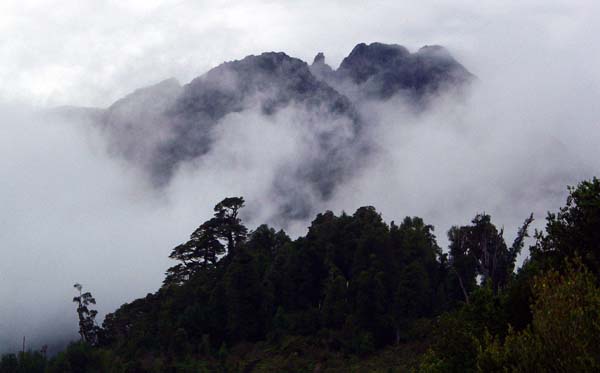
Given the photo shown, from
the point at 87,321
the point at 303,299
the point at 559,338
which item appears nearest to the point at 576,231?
the point at 559,338

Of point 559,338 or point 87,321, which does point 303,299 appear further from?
point 559,338

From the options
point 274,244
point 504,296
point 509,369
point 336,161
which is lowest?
point 509,369

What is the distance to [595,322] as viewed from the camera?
17469 millimetres

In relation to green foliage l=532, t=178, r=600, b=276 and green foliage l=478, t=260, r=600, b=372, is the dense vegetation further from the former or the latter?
green foliage l=478, t=260, r=600, b=372

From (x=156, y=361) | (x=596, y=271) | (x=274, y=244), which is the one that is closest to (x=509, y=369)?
(x=596, y=271)

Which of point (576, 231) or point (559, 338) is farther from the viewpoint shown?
point (576, 231)

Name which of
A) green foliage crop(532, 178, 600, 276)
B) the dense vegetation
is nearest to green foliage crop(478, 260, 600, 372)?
green foliage crop(532, 178, 600, 276)

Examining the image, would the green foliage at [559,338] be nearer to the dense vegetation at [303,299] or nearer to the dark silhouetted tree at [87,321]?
the dense vegetation at [303,299]

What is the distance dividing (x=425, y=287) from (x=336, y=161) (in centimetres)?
13599

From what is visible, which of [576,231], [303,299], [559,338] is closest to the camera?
[559,338]

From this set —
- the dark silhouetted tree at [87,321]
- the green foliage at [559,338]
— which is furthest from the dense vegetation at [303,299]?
the green foliage at [559,338]

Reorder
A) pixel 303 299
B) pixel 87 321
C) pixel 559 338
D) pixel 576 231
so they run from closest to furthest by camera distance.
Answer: pixel 559 338, pixel 576 231, pixel 303 299, pixel 87 321

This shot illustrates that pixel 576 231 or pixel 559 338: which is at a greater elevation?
pixel 576 231

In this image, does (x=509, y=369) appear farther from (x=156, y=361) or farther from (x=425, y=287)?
(x=156, y=361)
